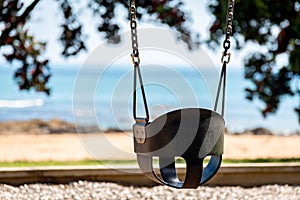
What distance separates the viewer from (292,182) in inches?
134

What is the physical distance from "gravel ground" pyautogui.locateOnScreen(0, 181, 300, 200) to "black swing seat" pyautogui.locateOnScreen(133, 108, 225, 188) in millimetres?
1187

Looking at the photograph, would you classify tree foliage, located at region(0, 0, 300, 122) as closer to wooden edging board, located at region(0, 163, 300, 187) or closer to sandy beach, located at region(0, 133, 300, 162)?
wooden edging board, located at region(0, 163, 300, 187)

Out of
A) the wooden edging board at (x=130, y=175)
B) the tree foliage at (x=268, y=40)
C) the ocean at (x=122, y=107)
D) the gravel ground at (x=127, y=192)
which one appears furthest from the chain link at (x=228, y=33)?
the ocean at (x=122, y=107)

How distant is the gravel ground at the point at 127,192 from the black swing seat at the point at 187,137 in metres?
1.19

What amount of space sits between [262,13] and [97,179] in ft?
5.51

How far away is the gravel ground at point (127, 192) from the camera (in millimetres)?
3086

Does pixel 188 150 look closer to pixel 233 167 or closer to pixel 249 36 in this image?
pixel 233 167

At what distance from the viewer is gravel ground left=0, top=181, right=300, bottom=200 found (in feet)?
10.1

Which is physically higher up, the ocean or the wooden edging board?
the wooden edging board

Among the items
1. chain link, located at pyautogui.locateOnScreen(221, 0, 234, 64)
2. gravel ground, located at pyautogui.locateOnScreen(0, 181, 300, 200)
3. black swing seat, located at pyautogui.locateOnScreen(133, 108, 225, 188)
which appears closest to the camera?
black swing seat, located at pyautogui.locateOnScreen(133, 108, 225, 188)

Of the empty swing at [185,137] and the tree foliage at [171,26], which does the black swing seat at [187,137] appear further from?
the tree foliage at [171,26]

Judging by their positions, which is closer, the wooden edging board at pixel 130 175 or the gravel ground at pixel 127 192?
the gravel ground at pixel 127 192

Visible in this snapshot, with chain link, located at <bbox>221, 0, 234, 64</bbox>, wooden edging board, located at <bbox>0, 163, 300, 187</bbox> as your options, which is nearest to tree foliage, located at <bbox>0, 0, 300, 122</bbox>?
wooden edging board, located at <bbox>0, 163, 300, 187</bbox>

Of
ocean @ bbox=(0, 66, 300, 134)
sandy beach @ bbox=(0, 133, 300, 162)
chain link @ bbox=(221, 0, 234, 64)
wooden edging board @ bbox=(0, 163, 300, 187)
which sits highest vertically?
chain link @ bbox=(221, 0, 234, 64)
